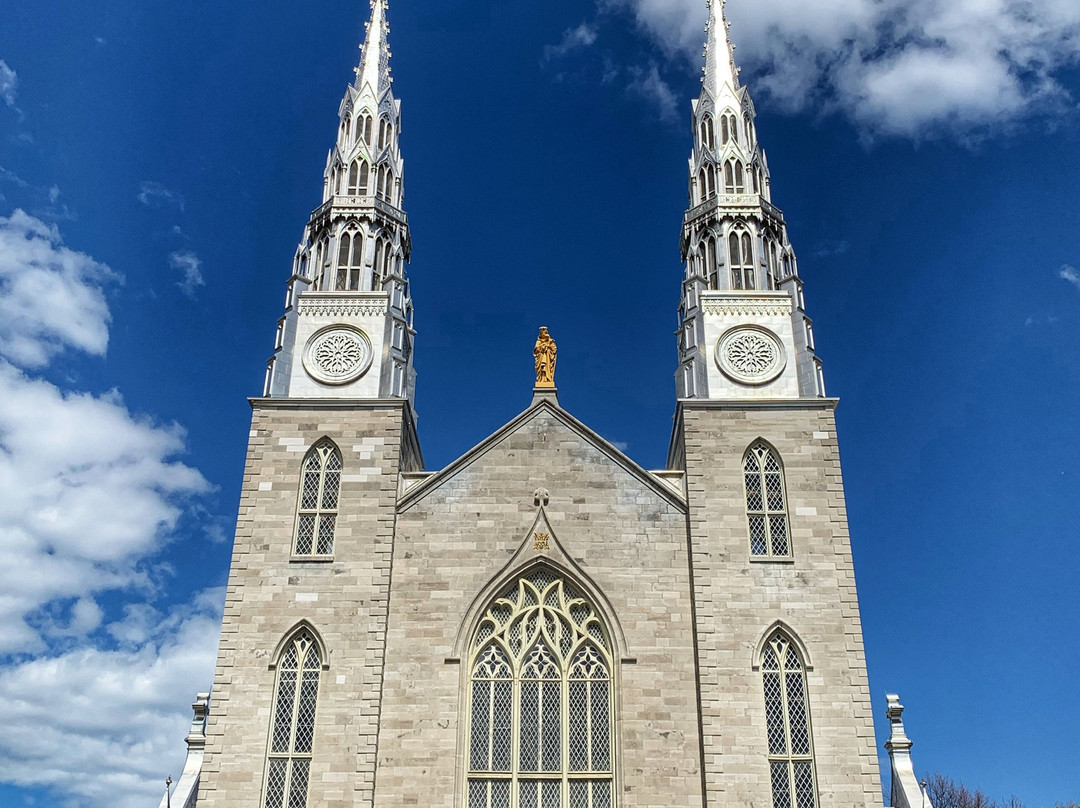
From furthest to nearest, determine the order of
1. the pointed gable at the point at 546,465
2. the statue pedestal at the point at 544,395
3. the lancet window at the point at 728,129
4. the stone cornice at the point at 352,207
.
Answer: the lancet window at the point at 728,129 < the stone cornice at the point at 352,207 < the statue pedestal at the point at 544,395 < the pointed gable at the point at 546,465

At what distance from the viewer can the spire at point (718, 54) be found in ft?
109

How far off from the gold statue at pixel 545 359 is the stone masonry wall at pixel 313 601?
3658mm

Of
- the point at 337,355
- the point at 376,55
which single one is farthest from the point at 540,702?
the point at 376,55

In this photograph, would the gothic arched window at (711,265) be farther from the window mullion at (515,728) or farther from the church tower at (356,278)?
the window mullion at (515,728)

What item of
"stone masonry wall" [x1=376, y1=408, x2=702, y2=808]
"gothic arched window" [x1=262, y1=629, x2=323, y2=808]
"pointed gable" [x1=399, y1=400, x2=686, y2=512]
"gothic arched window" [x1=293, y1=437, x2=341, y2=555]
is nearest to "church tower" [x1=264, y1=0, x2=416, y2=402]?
"gothic arched window" [x1=293, y1=437, x2=341, y2=555]

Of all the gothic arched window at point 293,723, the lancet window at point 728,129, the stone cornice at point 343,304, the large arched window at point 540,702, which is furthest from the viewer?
the lancet window at point 728,129

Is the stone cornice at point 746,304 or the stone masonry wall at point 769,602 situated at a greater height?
the stone cornice at point 746,304

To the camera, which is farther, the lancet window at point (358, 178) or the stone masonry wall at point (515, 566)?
the lancet window at point (358, 178)

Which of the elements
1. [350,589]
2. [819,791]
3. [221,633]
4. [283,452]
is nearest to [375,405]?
[283,452]

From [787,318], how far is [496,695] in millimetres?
11972

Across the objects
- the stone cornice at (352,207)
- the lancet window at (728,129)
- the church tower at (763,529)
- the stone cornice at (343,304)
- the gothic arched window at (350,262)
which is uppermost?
the lancet window at (728,129)

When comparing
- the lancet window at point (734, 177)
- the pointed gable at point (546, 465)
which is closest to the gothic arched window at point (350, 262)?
the pointed gable at point (546, 465)

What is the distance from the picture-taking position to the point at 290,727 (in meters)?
22.3

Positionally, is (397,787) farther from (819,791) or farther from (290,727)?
(819,791)
